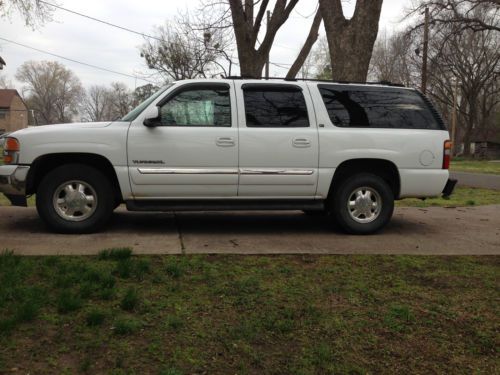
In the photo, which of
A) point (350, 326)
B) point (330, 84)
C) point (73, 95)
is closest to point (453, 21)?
point (330, 84)

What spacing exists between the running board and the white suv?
13 mm

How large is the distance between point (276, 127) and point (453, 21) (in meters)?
25.1

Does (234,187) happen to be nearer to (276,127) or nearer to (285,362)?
(276,127)

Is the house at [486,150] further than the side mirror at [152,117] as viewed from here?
Yes

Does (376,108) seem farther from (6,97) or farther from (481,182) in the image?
(6,97)

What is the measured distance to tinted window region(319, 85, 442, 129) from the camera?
6.13m

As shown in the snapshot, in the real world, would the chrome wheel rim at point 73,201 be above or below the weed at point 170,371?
above

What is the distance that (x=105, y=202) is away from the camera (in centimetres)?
572

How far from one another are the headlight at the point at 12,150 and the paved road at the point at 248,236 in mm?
844

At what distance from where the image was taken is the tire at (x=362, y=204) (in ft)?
20.1

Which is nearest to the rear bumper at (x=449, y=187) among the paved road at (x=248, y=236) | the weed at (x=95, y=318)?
the paved road at (x=248, y=236)

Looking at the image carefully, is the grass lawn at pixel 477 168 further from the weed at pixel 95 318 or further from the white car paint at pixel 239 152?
the weed at pixel 95 318

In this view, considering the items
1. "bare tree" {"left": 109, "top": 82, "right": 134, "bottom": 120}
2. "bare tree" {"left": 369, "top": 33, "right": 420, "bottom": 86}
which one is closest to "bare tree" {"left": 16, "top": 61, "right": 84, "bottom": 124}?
"bare tree" {"left": 109, "top": 82, "right": 134, "bottom": 120}

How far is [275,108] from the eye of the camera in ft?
19.8
